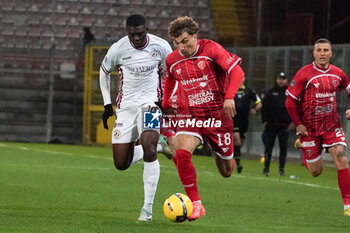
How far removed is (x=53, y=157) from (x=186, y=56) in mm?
12385

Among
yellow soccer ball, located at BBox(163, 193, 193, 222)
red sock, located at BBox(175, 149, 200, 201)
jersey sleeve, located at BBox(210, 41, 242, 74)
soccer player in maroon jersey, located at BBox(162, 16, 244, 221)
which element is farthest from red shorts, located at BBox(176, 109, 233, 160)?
yellow soccer ball, located at BBox(163, 193, 193, 222)

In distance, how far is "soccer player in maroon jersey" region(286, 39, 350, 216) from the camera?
11641 mm

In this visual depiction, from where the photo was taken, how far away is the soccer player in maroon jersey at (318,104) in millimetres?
11641

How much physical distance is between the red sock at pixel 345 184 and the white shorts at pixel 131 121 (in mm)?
2826

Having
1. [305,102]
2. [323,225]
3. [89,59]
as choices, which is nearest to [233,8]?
[89,59]

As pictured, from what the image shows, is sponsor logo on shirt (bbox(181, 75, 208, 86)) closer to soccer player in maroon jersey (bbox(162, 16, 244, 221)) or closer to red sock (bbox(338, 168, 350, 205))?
soccer player in maroon jersey (bbox(162, 16, 244, 221))

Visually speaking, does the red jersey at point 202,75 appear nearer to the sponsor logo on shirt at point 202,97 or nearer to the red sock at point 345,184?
the sponsor logo on shirt at point 202,97

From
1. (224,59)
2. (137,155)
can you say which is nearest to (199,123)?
(224,59)

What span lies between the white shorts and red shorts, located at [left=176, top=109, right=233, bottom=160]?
20.1 inches

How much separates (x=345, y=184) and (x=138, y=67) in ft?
10.5

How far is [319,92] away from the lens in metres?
11.7

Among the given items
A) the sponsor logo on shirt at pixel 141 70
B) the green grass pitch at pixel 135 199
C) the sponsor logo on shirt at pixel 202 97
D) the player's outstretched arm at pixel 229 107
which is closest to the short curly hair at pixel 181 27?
the sponsor logo on shirt at pixel 202 97

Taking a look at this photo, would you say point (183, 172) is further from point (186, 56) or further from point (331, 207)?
point (331, 207)

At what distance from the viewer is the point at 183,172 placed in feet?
30.3
